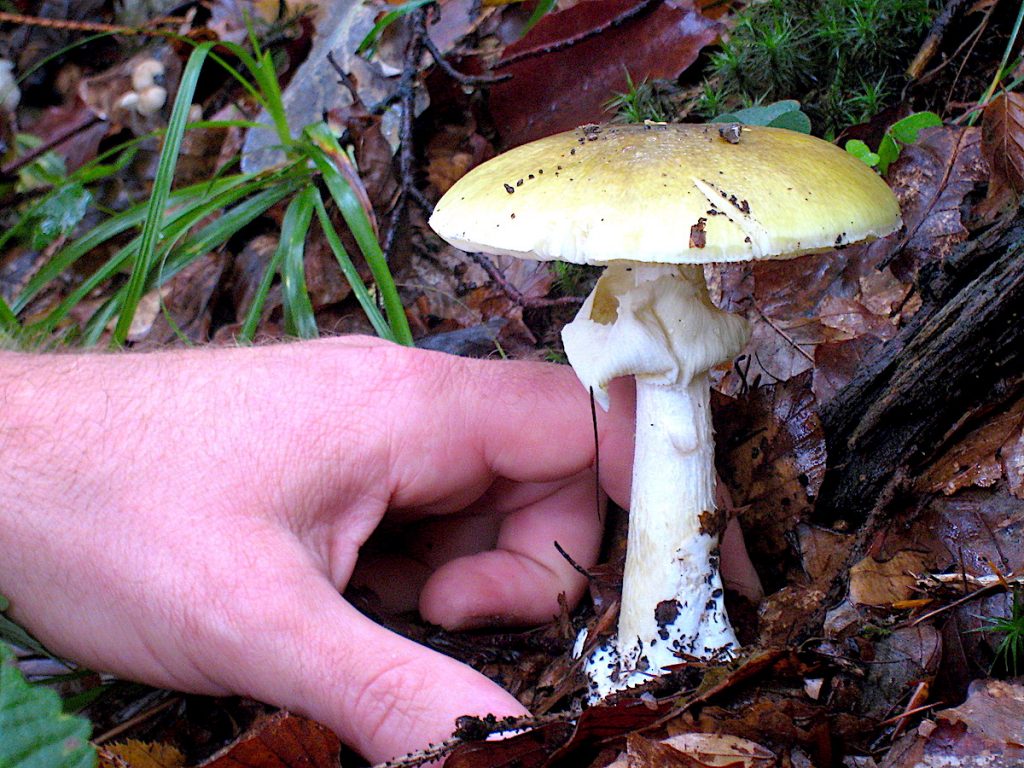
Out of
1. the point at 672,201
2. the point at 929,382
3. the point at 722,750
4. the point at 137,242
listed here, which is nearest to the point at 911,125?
the point at 929,382

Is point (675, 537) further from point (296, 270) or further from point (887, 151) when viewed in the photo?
point (296, 270)

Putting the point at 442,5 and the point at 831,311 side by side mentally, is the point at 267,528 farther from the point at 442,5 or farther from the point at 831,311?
the point at 442,5

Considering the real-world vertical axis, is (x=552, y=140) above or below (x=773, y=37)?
A: above

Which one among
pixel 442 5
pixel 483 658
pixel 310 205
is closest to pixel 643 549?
pixel 483 658

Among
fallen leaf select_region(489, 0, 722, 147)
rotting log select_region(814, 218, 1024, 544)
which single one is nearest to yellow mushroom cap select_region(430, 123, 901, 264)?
rotting log select_region(814, 218, 1024, 544)

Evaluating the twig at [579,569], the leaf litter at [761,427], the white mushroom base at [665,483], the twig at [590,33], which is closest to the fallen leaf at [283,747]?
the leaf litter at [761,427]

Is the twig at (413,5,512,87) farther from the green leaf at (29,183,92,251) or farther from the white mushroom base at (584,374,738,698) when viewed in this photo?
the white mushroom base at (584,374,738,698)
